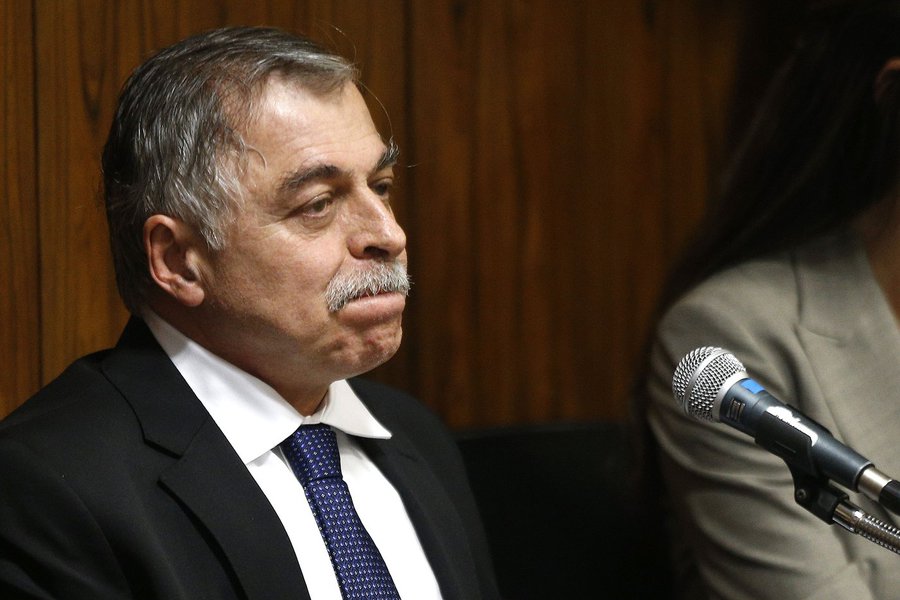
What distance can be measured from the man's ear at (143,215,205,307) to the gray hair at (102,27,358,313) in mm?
18

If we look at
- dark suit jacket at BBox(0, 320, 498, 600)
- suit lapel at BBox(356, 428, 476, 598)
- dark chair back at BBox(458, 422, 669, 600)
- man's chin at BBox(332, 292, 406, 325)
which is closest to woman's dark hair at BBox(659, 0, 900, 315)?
dark chair back at BBox(458, 422, 669, 600)

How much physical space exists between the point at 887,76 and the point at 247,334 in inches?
50.7

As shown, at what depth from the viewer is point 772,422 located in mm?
1241

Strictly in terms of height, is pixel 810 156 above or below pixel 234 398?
above

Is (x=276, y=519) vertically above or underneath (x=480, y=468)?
above

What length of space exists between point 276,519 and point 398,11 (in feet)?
4.16

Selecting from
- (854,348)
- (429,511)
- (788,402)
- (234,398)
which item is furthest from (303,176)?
(854,348)

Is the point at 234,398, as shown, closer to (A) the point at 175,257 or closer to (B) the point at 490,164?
(A) the point at 175,257

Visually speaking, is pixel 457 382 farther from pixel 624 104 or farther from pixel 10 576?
pixel 10 576

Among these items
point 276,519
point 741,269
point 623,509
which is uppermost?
point 741,269

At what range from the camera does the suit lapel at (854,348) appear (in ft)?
6.74

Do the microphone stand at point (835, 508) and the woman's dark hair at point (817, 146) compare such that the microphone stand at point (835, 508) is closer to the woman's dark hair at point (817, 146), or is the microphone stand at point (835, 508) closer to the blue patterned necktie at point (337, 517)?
the blue patterned necktie at point (337, 517)

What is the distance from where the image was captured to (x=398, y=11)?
2.43m

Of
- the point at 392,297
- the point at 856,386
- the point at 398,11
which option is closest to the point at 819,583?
the point at 856,386
